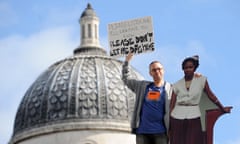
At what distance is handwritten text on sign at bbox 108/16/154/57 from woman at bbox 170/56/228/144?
80 cm

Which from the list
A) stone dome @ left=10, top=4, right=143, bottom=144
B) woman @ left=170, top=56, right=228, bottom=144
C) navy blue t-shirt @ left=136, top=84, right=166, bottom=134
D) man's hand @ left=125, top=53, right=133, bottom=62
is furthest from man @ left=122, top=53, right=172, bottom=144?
stone dome @ left=10, top=4, right=143, bottom=144

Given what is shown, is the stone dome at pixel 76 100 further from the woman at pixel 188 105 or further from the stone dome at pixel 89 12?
the woman at pixel 188 105

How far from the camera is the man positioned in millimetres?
10000

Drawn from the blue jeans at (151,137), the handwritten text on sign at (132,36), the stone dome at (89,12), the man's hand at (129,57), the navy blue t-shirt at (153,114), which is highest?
the stone dome at (89,12)

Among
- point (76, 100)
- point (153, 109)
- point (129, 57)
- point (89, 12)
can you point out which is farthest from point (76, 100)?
point (153, 109)

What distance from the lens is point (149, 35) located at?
34.7 feet

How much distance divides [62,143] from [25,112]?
2622mm

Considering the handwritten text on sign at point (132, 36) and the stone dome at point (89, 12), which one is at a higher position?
the stone dome at point (89, 12)

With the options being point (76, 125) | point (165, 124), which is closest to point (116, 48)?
point (165, 124)

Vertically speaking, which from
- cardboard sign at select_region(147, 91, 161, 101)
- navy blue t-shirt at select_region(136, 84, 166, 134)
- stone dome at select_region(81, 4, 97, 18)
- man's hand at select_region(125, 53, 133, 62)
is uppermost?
stone dome at select_region(81, 4, 97, 18)

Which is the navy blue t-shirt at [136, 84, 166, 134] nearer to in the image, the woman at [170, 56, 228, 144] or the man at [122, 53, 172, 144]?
the man at [122, 53, 172, 144]

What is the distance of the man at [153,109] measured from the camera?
32.8 ft

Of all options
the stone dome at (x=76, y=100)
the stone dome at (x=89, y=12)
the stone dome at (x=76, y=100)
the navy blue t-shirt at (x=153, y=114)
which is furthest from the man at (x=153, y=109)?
the stone dome at (x=89, y=12)

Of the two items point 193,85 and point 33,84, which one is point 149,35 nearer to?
point 193,85
